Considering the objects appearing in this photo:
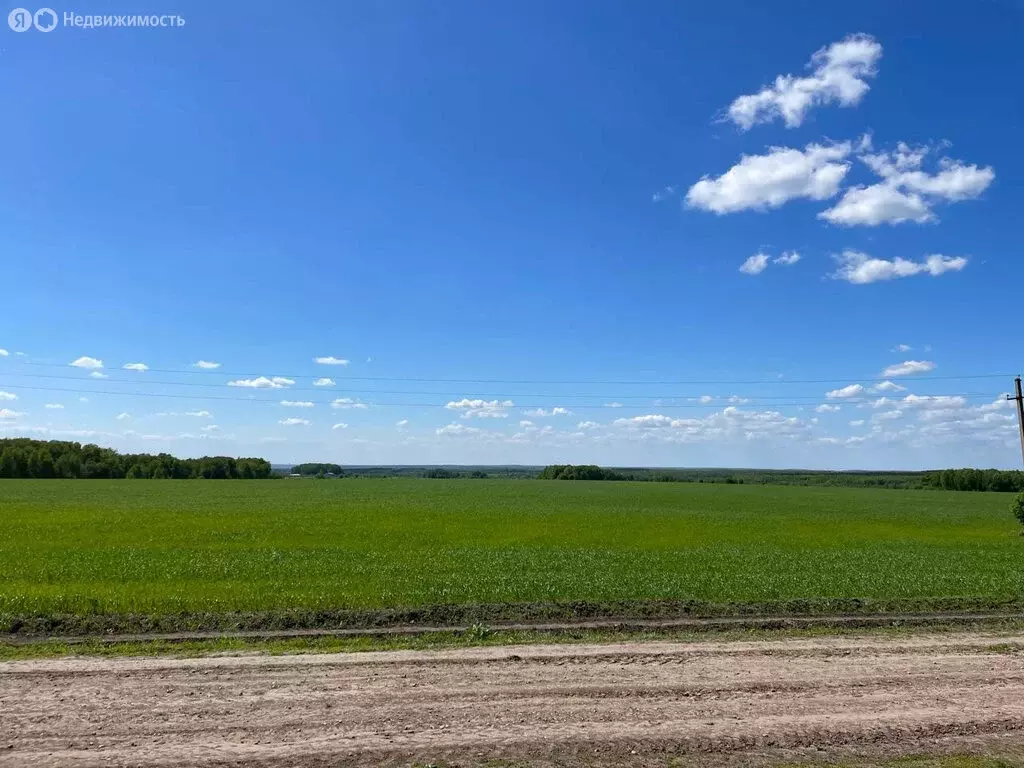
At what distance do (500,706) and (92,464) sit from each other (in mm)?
147236

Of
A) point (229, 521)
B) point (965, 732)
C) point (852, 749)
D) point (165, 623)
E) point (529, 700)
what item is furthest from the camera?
point (229, 521)

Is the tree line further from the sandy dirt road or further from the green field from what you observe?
the sandy dirt road

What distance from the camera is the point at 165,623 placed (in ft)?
44.0

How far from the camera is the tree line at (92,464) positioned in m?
122

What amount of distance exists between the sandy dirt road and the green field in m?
5.18

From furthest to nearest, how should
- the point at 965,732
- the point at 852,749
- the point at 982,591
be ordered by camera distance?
the point at 982,591 → the point at 965,732 → the point at 852,749

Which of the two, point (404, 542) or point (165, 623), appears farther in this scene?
point (404, 542)

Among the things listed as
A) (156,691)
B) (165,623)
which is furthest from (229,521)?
(156,691)

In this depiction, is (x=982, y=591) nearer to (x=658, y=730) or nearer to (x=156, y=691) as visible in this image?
(x=658, y=730)

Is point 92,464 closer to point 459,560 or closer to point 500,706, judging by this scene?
point 459,560

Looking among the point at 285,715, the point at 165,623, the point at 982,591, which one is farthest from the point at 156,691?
the point at 982,591

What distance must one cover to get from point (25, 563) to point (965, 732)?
27089 mm

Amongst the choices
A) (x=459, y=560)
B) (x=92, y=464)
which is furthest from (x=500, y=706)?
(x=92, y=464)

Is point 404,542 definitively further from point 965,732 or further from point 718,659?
point 965,732
